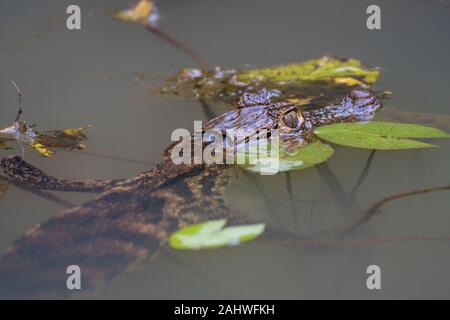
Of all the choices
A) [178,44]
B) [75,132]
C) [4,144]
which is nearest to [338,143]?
[75,132]

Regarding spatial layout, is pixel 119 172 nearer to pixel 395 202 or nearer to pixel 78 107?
pixel 78 107

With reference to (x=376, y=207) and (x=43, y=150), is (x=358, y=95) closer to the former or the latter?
(x=376, y=207)

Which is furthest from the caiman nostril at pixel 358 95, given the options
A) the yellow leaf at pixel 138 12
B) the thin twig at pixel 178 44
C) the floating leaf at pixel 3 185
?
the yellow leaf at pixel 138 12

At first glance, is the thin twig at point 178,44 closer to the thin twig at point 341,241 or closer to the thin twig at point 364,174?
the thin twig at point 364,174

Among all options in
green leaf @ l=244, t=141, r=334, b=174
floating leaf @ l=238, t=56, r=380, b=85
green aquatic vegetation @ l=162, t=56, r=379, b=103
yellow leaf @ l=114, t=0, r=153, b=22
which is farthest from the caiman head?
yellow leaf @ l=114, t=0, r=153, b=22

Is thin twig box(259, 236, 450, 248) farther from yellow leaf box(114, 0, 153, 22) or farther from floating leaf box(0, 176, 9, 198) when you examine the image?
yellow leaf box(114, 0, 153, 22)
